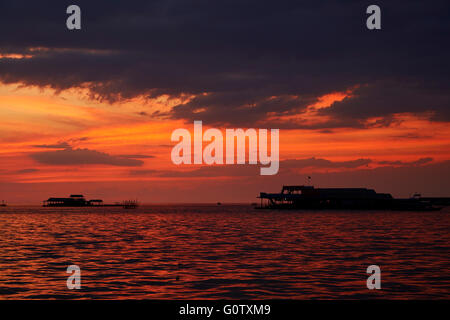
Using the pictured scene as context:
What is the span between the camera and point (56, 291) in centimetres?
2606

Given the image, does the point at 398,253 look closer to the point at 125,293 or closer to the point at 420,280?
the point at 420,280

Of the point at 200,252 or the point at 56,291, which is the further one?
the point at 200,252
